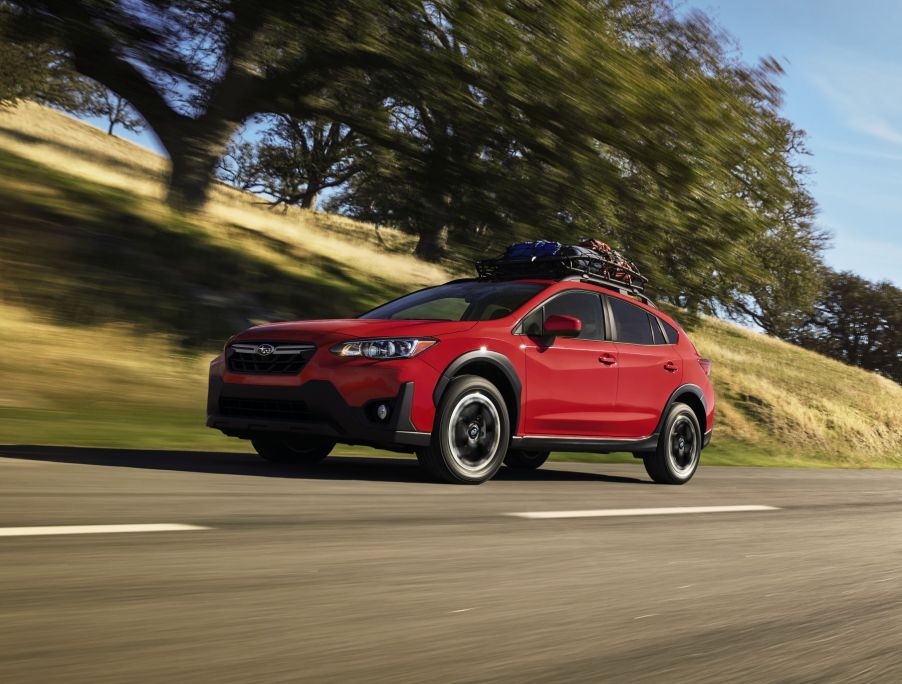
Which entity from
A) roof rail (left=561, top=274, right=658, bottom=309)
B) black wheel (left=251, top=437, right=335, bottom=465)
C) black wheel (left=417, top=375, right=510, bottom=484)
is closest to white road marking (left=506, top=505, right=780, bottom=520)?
black wheel (left=417, top=375, right=510, bottom=484)

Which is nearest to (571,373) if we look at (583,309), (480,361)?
(583,309)

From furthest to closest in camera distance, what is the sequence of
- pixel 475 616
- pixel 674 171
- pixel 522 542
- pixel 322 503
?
pixel 674 171, pixel 322 503, pixel 522 542, pixel 475 616

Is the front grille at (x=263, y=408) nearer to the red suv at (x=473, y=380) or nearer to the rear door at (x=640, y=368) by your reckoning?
the red suv at (x=473, y=380)

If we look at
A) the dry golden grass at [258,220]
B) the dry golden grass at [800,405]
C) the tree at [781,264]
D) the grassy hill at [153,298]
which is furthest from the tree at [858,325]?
the dry golden grass at [258,220]

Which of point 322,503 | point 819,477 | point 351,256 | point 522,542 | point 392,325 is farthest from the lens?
point 351,256

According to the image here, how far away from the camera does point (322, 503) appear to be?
6.26 m

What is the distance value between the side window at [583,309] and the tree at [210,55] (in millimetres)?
6993

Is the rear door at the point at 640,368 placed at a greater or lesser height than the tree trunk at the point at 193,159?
lesser

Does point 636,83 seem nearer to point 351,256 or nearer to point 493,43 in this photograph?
point 493,43

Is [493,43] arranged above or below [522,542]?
above

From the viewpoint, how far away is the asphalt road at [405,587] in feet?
10.2

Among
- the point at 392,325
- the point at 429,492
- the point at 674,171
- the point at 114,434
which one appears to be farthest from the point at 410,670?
the point at 674,171

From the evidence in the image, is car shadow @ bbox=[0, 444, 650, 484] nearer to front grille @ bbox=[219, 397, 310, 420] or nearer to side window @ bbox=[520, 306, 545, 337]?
front grille @ bbox=[219, 397, 310, 420]

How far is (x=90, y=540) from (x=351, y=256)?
2143cm
